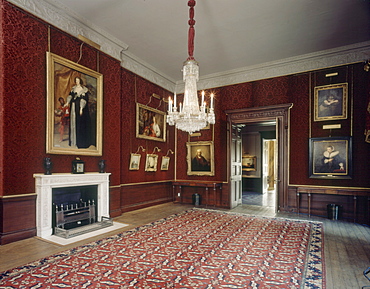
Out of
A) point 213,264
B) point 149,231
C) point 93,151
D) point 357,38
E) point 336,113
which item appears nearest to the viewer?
point 213,264

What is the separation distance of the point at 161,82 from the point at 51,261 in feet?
24.5

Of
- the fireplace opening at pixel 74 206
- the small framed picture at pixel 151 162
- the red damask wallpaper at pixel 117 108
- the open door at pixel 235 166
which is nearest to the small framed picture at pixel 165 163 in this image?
the red damask wallpaper at pixel 117 108

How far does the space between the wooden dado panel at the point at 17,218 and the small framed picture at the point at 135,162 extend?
328 cm

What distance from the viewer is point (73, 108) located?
5.87 meters

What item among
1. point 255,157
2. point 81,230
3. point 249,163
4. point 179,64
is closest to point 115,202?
point 81,230

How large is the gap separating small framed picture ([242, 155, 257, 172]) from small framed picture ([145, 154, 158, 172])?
24.4 feet

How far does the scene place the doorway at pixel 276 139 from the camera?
8.12 meters

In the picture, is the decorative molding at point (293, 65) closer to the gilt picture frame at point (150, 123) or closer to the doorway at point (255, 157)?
the gilt picture frame at point (150, 123)

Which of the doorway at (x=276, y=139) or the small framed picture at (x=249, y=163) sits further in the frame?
the small framed picture at (x=249, y=163)

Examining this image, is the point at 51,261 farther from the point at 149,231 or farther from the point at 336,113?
the point at 336,113

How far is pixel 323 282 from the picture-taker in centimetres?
322

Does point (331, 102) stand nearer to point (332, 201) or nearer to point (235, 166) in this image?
point (332, 201)

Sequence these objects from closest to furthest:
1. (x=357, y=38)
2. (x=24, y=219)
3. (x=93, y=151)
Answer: (x=24, y=219) → (x=93, y=151) → (x=357, y=38)

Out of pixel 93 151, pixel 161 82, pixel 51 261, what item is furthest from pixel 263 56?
pixel 51 261
